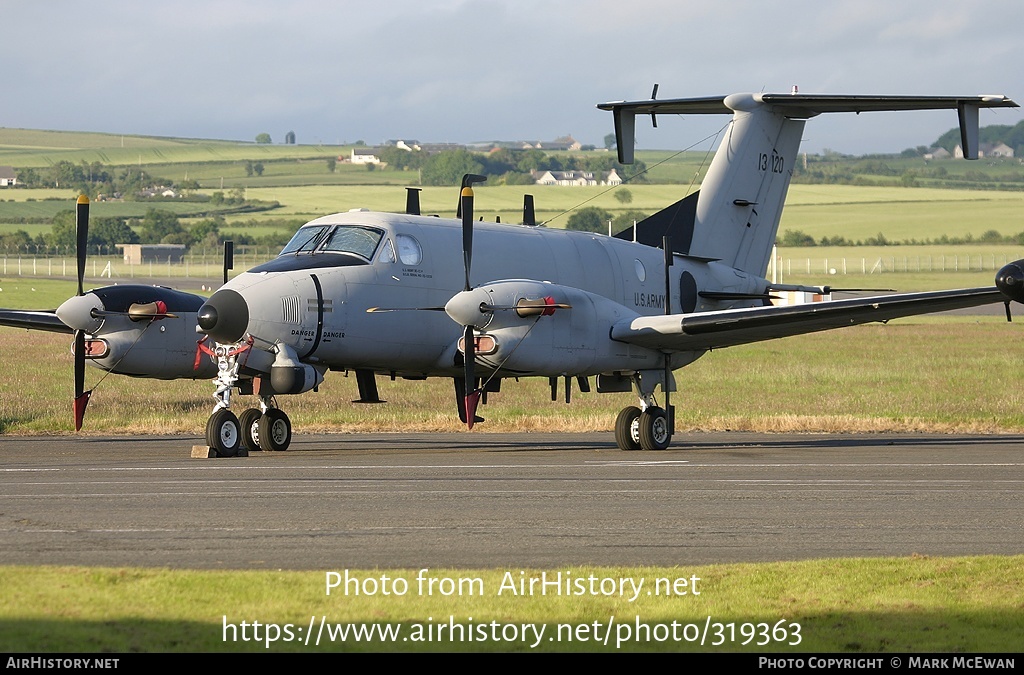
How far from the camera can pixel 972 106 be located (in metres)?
24.1

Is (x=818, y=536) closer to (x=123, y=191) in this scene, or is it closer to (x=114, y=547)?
(x=114, y=547)

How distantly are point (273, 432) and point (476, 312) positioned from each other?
3.91 metres

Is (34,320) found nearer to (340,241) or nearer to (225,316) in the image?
(225,316)

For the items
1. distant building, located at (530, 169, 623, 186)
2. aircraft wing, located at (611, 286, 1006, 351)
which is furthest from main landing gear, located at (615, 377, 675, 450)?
distant building, located at (530, 169, 623, 186)

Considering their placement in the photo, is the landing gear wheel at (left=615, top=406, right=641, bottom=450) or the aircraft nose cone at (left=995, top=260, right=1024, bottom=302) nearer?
the aircraft nose cone at (left=995, top=260, right=1024, bottom=302)

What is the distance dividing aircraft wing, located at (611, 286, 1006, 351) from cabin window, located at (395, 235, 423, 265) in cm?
348

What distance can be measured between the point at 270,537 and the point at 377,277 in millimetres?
9994

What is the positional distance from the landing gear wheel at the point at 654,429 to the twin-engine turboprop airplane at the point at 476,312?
23 mm

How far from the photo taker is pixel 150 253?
4250 inches

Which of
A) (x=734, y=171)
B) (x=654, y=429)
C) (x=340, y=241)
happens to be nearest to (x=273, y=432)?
(x=340, y=241)

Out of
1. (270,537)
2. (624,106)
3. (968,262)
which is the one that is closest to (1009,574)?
(270,537)

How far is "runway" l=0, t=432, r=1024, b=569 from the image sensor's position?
1156 cm

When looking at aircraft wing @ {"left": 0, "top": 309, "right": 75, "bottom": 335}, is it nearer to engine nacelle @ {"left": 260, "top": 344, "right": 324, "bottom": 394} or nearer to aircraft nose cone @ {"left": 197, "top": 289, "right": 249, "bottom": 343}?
aircraft nose cone @ {"left": 197, "top": 289, "right": 249, "bottom": 343}

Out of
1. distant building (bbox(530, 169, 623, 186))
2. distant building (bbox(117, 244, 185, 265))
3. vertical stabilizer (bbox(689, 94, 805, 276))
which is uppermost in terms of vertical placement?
distant building (bbox(530, 169, 623, 186))
